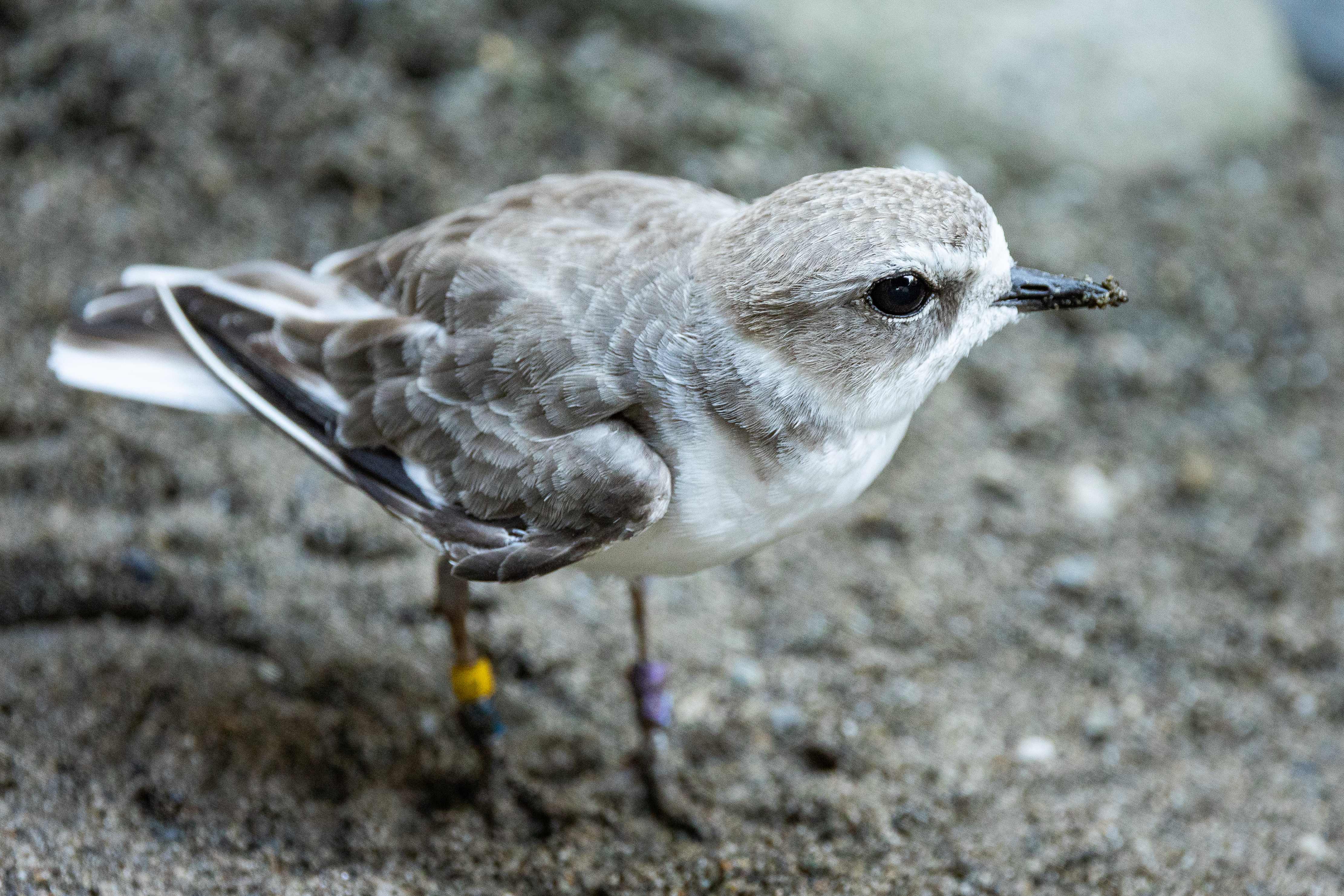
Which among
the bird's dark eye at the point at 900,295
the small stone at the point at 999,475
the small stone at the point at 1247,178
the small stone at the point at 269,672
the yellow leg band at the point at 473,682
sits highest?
the bird's dark eye at the point at 900,295

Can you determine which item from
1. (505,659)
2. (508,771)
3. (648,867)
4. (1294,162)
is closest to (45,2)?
(505,659)

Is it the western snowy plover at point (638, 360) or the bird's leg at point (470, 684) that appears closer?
the western snowy plover at point (638, 360)

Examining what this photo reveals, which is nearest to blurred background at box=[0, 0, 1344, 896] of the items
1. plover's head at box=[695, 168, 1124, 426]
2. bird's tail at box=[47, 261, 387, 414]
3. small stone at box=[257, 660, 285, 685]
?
small stone at box=[257, 660, 285, 685]

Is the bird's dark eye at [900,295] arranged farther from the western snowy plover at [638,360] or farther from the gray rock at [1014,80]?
the gray rock at [1014,80]

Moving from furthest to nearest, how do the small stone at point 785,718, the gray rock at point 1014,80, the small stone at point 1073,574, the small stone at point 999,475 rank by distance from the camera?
the gray rock at point 1014,80
the small stone at point 999,475
the small stone at point 1073,574
the small stone at point 785,718

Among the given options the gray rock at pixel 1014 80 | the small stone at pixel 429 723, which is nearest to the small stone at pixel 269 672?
the small stone at pixel 429 723

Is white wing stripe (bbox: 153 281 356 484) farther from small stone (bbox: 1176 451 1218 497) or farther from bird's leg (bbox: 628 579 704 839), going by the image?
small stone (bbox: 1176 451 1218 497)

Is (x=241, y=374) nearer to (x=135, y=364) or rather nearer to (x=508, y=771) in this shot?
(x=135, y=364)
